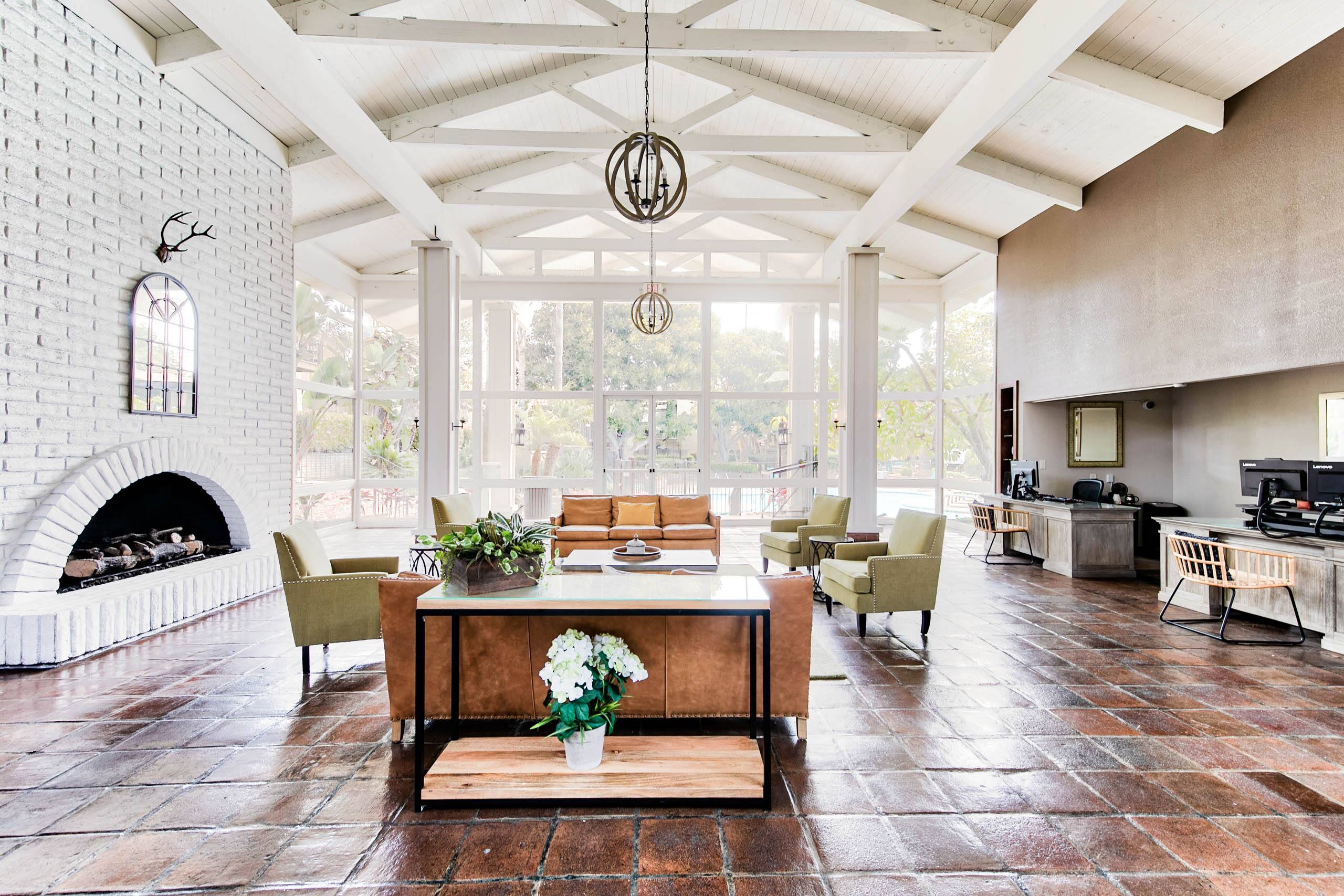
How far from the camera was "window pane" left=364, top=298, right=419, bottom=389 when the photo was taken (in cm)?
1053

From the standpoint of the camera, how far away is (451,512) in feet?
22.5

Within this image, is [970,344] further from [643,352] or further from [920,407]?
[643,352]

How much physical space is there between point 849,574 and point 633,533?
8.99ft

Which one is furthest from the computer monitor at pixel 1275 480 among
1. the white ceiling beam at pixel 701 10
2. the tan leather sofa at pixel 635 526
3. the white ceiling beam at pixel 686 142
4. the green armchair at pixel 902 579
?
the white ceiling beam at pixel 701 10

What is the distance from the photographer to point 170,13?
4.48 m

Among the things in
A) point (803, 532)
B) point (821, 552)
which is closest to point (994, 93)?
point (803, 532)

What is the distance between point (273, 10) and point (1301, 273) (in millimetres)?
7294

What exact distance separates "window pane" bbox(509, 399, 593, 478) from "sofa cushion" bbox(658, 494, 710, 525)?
9.02 ft

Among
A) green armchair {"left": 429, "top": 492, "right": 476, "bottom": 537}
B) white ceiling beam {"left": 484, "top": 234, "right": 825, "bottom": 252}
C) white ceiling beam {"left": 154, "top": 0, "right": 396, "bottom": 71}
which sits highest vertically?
white ceiling beam {"left": 484, "top": 234, "right": 825, "bottom": 252}

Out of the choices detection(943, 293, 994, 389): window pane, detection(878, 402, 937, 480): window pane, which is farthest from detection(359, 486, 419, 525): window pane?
detection(943, 293, 994, 389): window pane

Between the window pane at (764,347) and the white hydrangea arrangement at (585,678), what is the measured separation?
7.84 m

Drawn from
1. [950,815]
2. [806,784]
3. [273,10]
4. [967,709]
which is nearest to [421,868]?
[806,784]

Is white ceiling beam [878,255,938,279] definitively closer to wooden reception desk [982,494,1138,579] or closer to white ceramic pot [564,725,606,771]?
wooden reception desk [982,494,1138,579]

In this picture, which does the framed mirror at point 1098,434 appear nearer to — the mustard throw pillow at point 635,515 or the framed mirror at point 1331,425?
the framed mirror at point 1331,425
